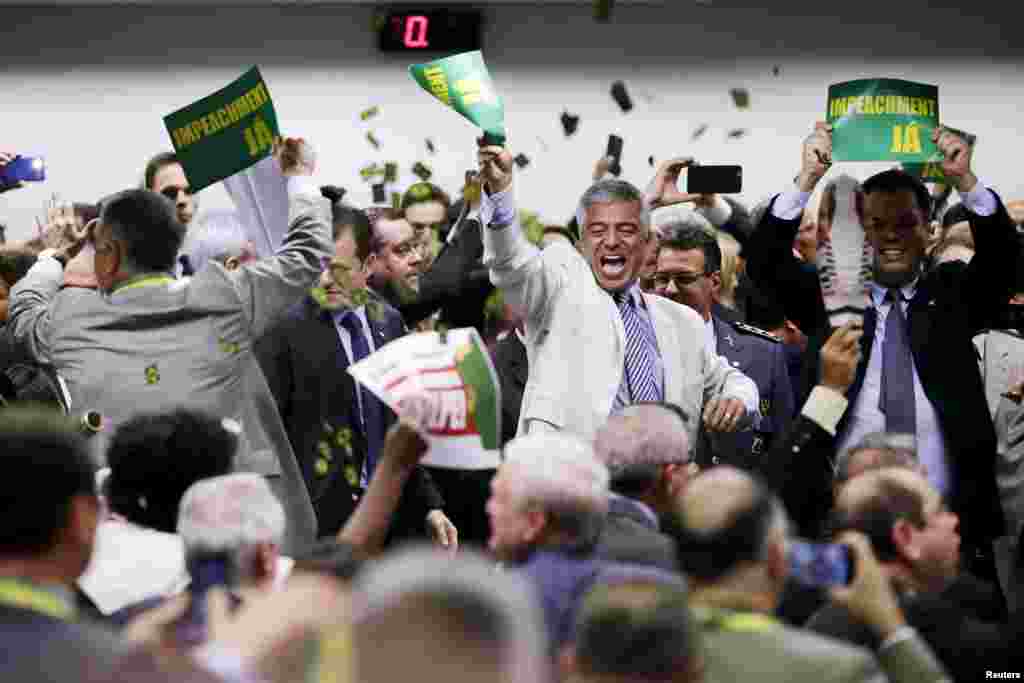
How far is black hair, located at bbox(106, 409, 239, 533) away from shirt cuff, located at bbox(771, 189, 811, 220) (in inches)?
75.9

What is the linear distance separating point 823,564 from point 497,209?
1.85 m

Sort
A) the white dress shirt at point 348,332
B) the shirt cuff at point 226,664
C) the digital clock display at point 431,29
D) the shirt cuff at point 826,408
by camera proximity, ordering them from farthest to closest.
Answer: the digital clock display at point 431,29, the white dress shirt at point 348,332, the shirt cuff at point 826,408, the shirt cuff at point 226,664

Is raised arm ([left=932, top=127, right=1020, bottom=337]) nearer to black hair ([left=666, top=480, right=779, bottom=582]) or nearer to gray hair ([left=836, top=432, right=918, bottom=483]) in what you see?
gray hair ([left=836, top=432, right=918, bottom=483])

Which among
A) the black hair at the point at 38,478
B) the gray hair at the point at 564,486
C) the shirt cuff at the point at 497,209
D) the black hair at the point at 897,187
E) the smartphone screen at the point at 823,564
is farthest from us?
the black hair at the point at 897,187

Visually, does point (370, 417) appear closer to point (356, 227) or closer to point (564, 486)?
point (356, 227)

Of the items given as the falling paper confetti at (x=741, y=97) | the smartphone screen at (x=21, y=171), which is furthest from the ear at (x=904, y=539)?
the falling paper confetti at (x=741, y=97)

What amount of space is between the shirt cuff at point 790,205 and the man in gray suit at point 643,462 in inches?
44.8

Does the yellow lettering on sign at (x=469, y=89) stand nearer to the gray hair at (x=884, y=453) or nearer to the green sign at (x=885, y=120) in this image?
the green sign at (x=885, y=120)

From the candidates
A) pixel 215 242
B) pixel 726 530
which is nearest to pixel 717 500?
pixel 726 530

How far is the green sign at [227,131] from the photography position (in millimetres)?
5051

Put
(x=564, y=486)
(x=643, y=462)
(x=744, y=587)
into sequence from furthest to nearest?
(x=643, y=462) → (x=564, y=486) → (x=744, y=587)

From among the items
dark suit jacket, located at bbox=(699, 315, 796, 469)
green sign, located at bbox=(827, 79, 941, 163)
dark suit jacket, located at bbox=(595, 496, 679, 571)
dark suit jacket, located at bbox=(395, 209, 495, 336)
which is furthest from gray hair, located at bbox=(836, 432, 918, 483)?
dark suit jacket, located at bbox=(395, 209, 495, 336)

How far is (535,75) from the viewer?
9.96m

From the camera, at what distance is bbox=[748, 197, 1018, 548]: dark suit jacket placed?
505cm
